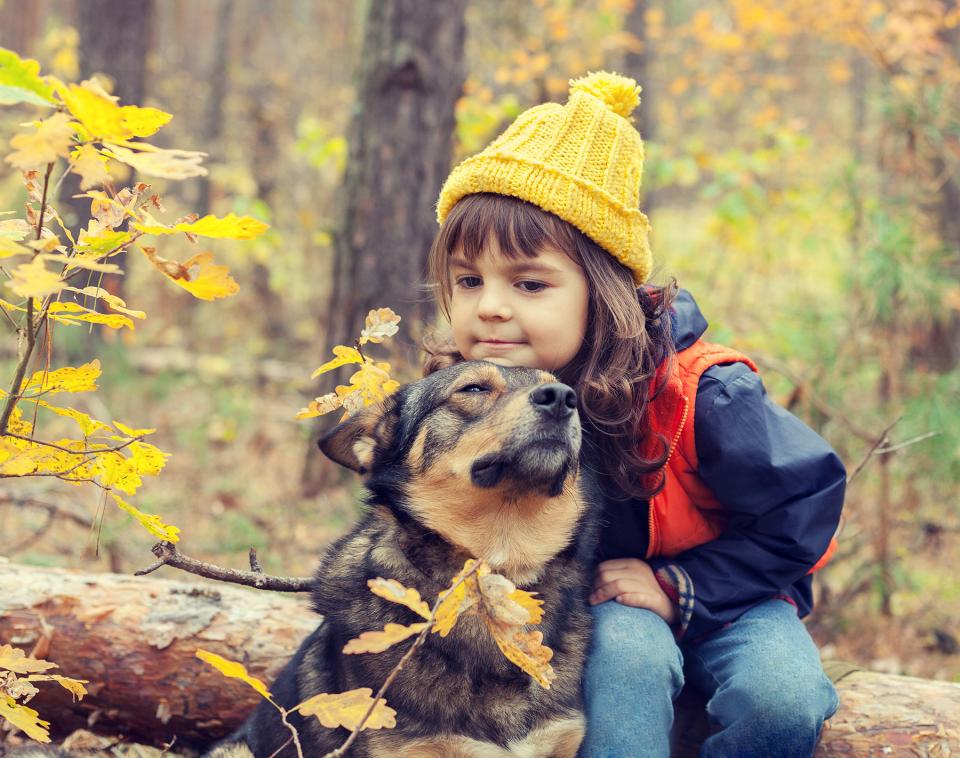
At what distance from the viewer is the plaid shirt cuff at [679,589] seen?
2.90 meters

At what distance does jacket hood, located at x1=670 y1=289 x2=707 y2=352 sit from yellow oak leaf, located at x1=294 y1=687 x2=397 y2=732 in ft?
5.51

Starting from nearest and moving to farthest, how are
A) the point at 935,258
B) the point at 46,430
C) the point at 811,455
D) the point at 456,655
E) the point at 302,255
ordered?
the point at 456,655 → the point at 811,455 → the point at 935,258 → the point at 46,430 → the point at 302,255

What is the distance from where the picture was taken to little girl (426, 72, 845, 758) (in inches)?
107

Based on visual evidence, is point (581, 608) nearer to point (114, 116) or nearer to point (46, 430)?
point (114, 116)

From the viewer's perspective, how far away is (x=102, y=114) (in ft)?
5.70

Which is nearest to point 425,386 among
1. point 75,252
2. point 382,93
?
point 75,252

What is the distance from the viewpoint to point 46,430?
26.6ft

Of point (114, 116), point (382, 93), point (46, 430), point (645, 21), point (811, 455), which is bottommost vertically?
point (46, 430)

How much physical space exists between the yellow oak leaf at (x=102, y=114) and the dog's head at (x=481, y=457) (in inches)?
50.5

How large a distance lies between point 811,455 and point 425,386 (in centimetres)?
131

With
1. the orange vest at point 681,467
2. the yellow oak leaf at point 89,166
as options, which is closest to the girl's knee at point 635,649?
the orange vest at point 681,467

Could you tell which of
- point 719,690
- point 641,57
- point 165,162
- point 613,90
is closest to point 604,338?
point 613,90

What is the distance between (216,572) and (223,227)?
1181 millimetres

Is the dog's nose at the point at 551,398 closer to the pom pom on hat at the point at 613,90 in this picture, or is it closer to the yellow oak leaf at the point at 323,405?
the yellow oak leaf at the point at 323,405
